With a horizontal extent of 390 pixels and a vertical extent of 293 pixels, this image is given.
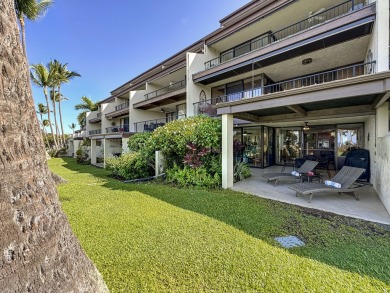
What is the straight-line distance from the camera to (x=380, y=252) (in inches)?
141

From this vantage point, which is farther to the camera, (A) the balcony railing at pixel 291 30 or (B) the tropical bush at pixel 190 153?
(A) the balcony railing at pixel 291 30

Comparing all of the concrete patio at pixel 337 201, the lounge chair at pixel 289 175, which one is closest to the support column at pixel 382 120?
the concrete patio at pixel 337 201

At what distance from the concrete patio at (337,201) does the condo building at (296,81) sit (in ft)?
1.36

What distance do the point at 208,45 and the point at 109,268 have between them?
1499 cm

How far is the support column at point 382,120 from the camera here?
680 centimetres

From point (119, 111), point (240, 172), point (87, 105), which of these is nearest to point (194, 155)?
point (240, 172)

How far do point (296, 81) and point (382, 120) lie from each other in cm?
656

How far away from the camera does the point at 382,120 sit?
689cm

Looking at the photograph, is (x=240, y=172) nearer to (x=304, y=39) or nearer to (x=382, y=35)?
(x=304, y=39)

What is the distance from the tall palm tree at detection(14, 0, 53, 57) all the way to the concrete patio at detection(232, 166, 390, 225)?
21.6 meters

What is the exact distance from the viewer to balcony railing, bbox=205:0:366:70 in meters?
9.68

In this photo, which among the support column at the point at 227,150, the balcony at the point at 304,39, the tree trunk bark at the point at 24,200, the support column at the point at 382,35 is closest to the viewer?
the tree trunk bark at the point at 24,200

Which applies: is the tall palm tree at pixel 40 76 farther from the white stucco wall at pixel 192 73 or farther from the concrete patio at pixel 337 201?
the concrete patio at pixel 337 201

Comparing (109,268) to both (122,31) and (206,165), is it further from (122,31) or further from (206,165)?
(122,31)
